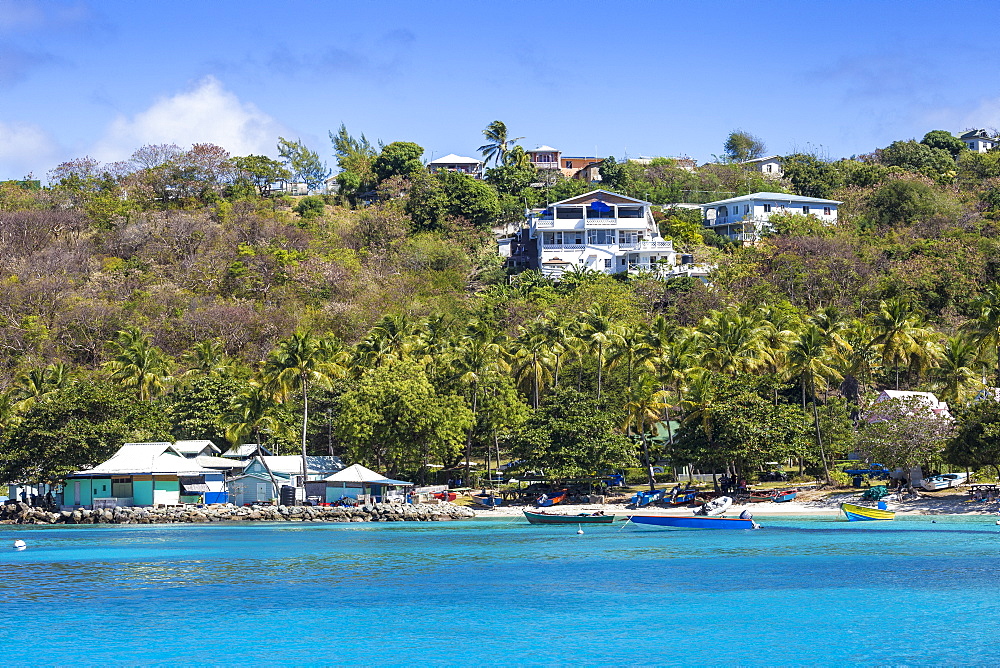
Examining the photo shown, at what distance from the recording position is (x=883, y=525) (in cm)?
5362

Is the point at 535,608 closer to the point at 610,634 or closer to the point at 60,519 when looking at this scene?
the point at 610,634

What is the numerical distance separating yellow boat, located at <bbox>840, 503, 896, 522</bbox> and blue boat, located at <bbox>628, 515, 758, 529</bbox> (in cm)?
502

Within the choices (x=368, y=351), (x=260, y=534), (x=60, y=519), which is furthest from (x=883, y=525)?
(x=60, y=519)

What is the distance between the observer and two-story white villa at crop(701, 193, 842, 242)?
114875mm

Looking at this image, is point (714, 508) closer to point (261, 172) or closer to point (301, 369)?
point (301, 369)

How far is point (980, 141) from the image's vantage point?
16325 centimetres

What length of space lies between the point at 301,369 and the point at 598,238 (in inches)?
2004

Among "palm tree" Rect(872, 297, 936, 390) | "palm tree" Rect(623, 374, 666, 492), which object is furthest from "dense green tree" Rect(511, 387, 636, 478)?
"palm tree" Rect(872, 297, 936, 390)

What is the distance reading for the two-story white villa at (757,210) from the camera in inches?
4523

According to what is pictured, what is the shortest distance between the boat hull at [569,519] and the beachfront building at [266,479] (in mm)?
16441

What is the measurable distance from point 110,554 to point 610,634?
27.5 metres

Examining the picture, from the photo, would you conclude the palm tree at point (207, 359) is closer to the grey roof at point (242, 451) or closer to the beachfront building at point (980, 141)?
the grey roof at point (242, 451)

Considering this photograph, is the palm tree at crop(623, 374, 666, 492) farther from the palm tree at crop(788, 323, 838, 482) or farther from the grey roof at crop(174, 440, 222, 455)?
the grey roof at crop(174, 440, 222, 455)

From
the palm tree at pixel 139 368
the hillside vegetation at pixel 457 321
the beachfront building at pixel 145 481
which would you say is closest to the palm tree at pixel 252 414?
the hillside vegetation at pixel 457 321
